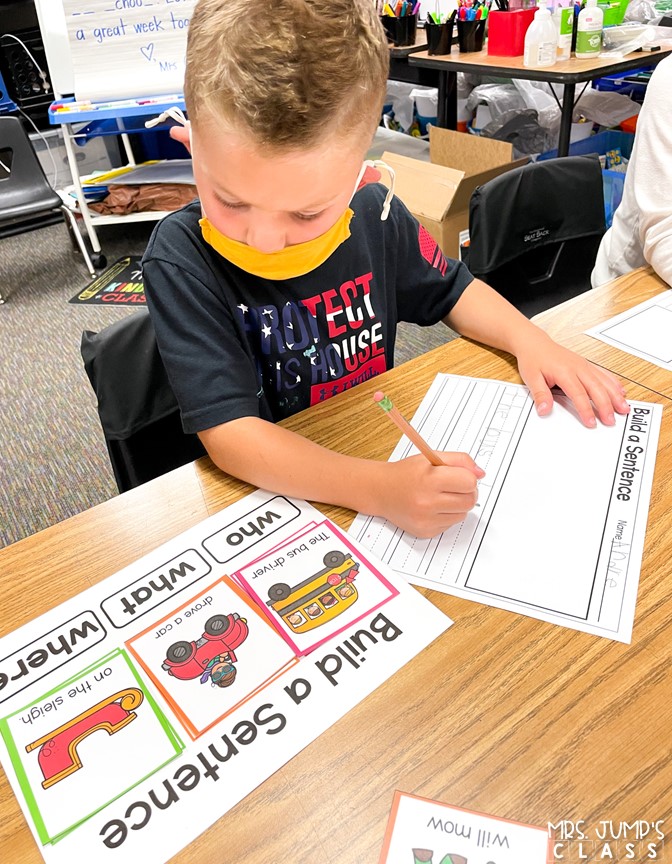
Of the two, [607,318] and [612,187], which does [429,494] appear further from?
[612,187]

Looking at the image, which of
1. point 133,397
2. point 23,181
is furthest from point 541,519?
point 23,181

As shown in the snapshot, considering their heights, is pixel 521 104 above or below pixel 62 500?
above

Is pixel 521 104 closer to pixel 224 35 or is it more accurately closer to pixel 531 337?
pixel 531 337

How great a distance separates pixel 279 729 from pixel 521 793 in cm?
17

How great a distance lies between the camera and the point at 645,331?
2.84ft

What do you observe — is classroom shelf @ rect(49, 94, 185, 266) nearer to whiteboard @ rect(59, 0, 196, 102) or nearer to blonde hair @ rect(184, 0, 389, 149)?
whiteboard @ rect(59, 0, 196, 102)

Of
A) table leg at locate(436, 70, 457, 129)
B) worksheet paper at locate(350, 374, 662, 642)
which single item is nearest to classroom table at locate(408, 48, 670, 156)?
table leg at locate(436, 70, 457, 129)

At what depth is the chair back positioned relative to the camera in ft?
9.04

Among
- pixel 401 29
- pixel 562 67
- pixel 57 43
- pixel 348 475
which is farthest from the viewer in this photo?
pixel 57 43

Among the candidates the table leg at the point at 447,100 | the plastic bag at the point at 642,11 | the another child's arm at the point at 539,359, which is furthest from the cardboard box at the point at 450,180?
the another child's arm at the point at 539,359

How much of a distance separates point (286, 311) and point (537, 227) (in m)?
0.80

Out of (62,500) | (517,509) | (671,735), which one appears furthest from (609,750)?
(62,500)

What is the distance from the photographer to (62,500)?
1668 millimetres

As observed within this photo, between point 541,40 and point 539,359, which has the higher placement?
point 541,40
